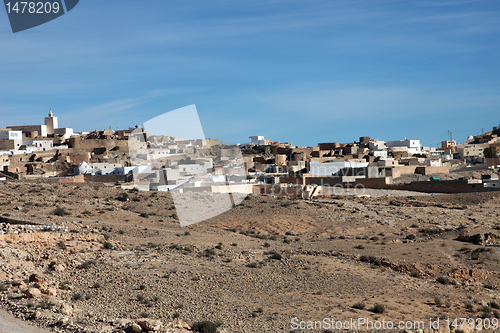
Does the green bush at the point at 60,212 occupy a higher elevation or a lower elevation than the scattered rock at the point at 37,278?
higher

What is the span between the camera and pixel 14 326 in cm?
597

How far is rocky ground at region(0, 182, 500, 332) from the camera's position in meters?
7.82

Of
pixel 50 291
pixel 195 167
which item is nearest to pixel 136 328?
pixel 50 291

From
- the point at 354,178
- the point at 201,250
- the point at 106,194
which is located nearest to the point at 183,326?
the point at 201,250

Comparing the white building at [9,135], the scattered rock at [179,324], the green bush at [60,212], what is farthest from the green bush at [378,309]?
the white building at [9,135]

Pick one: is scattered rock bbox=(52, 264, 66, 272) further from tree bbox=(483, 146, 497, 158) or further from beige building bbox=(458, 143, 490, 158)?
beige building bbox=(458, 143, 490, 158)

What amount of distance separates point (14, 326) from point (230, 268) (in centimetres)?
598

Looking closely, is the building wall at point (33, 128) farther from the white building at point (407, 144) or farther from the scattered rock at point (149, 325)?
the scattered rock at point (149, 325)

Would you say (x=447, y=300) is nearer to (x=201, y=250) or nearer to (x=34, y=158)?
(x=201, y=250)

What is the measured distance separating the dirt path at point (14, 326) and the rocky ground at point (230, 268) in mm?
153

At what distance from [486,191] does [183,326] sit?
25.9 metres

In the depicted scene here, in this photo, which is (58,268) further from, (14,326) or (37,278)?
(14,326)

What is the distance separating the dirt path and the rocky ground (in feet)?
0.50

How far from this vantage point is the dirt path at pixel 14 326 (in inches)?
229
